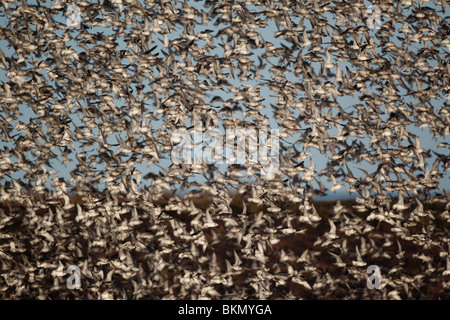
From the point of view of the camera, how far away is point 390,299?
16.2ft

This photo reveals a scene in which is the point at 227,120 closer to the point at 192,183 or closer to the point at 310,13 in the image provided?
the point at 192,183

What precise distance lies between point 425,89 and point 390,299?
2131mm

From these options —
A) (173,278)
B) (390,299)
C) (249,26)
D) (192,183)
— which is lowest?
(390,299)

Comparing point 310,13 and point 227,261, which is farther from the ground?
point 310,13

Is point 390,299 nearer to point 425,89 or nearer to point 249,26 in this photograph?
point 425,89

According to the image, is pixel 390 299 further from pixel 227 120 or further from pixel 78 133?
pixel 78 133

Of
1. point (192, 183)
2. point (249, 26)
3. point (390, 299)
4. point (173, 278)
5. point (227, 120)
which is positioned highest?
point (249, 26)

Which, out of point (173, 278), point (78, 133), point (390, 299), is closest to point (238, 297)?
point (173, 278)

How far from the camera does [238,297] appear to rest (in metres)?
4.93

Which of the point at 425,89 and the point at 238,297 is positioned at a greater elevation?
the point at 425,89

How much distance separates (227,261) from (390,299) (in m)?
1.66
